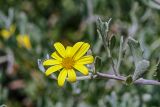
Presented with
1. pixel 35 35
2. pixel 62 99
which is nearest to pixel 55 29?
pixel 35 35

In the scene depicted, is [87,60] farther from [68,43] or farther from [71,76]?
[68,43]

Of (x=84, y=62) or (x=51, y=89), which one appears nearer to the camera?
(x=84, y=62)

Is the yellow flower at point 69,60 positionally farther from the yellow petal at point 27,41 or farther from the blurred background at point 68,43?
the yellow petal at point 27,41

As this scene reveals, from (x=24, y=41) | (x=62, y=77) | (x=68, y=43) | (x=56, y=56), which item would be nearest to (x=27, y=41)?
(x=24, y=41)

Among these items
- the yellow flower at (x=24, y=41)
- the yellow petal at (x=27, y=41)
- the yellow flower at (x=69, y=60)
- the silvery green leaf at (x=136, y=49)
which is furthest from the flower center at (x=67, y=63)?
the yellow petal at (x=27, y=41)

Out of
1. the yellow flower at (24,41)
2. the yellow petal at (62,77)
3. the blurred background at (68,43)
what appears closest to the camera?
the yellow petal at (62,77)

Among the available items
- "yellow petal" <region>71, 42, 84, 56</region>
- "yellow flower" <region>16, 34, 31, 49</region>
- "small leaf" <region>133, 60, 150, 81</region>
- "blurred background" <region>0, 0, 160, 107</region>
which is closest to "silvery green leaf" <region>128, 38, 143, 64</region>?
"small leaf" <region>133, 60, 150, 81</region>

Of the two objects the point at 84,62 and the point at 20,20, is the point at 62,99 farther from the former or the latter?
the point at 84,62
